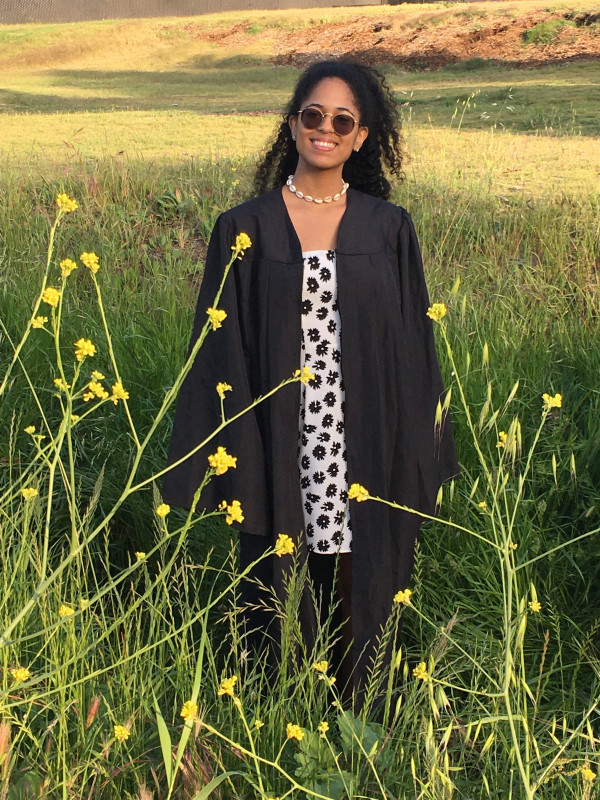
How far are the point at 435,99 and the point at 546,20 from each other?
12.8 metres

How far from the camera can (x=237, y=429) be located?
2.53 metres

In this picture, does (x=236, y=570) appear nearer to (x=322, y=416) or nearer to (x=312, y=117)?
(x=322, y=416)

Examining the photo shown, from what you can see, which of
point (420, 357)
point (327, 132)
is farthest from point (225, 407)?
point (327, 132)

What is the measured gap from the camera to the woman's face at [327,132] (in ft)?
8.25

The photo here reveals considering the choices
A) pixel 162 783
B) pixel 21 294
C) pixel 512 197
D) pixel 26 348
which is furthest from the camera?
pixel 512 197

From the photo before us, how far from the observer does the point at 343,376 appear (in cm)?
253

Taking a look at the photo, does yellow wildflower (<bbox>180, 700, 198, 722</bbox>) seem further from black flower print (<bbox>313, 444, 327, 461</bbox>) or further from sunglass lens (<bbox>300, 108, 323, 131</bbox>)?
A: sunglass lens (<bbox>300, 108, 323, 131</bbox>)

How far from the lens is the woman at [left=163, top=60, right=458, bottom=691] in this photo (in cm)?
251

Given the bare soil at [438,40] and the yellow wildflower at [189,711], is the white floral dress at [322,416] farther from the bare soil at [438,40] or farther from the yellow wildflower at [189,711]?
the bare soil at [438,40]

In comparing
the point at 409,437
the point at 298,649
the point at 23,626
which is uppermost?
the point at 409,437

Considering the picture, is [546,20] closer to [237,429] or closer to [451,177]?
[451,177]

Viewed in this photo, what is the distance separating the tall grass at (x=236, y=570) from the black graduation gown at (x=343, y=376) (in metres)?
0.20

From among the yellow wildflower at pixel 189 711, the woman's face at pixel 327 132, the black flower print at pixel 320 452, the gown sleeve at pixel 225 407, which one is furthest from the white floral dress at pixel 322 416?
the yellow wildflower at pixel 189 711


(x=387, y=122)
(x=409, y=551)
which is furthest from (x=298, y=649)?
(x=387, y=122)
